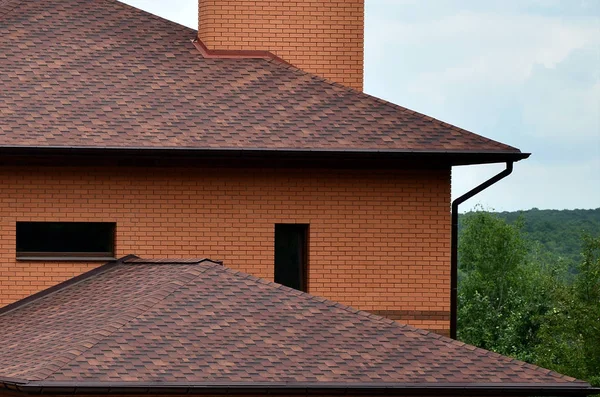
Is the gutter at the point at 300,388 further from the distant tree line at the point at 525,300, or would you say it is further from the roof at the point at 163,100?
the distant tree line at the point at 525,300

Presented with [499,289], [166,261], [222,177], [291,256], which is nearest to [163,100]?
[222,177]

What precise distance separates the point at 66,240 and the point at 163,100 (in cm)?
241

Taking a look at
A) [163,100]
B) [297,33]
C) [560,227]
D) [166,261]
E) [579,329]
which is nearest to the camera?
[166,261]

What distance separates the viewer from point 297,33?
22.3m

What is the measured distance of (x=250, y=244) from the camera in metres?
20.1

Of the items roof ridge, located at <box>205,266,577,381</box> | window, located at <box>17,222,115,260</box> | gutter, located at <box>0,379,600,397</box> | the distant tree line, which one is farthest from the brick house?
the distant tree line

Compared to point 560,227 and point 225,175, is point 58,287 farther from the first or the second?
point 560,227

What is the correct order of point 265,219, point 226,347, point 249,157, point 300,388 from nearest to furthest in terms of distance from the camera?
point 300,388, point 226,347, point 249,157, point 265,219

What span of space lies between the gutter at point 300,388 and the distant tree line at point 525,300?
30723 millimetres

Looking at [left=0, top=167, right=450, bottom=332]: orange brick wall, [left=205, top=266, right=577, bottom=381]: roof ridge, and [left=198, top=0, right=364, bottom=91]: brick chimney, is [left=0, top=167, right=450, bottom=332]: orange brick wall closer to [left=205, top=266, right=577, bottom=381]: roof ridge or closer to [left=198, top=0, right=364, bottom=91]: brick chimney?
[left=205, top=266, right=577, bottom=381]: roof ridge

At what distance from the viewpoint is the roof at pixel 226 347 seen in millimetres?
14938

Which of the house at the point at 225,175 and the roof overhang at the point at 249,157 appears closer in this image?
the roof overhang at the point at 249,157

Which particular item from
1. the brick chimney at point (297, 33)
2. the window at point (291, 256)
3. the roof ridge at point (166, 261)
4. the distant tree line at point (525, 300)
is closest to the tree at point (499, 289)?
the distant tree line at point (525, 300)

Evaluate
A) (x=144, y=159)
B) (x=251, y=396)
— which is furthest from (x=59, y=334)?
(x=144, y=159)
